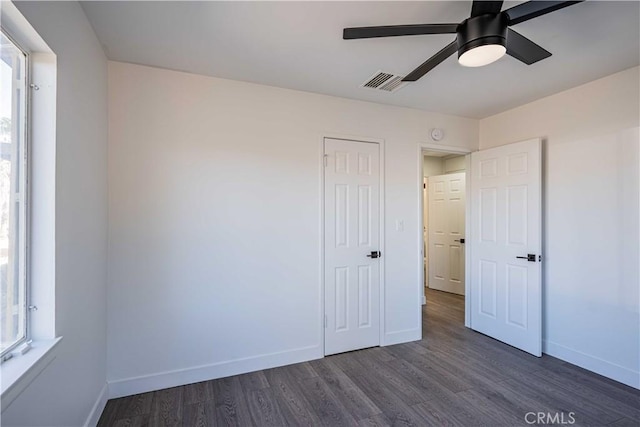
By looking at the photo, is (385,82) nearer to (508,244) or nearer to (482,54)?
(482,54)

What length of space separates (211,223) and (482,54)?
2.14m

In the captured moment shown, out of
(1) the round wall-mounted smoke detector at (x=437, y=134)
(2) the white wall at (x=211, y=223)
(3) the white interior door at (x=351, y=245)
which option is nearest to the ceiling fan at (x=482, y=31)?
(2) the white wall at (x=211, y=223)

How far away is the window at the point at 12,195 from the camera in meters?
1.18

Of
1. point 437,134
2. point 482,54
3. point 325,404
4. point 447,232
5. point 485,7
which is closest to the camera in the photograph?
point 485,7

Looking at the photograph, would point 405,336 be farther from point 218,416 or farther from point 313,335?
point 218,416

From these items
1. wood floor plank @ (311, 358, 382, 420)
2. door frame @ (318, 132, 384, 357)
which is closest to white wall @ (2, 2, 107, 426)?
wood floor plank @ (311, 358, 382, 420)

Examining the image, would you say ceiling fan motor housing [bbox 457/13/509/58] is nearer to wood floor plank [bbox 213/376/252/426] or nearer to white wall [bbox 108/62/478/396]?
white wall [bbox 108/62/478/396]

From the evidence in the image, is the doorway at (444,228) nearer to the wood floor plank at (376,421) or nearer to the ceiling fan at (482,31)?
the wood floor plank at (376,421)

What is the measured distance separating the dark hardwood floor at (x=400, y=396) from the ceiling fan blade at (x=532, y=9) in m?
2.29

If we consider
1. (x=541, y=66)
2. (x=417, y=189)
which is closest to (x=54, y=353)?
(x=417, y=189)

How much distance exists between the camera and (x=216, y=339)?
247 centimetres

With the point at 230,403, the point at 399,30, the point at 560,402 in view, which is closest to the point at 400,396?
the point at 560,402

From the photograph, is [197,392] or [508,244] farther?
[508,244]

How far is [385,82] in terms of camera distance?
2.59 meters
